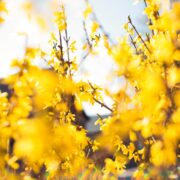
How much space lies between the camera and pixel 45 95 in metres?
1.98

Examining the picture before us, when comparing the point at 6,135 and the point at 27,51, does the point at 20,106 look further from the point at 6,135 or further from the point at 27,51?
the point at 27,51

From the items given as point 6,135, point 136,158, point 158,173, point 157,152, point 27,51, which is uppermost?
point 27,51

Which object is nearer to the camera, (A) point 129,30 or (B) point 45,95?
(B) point 45,95

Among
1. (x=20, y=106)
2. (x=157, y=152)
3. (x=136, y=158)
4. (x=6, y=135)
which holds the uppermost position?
(x=20, y=106)

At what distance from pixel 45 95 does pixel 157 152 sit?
25.9 inches

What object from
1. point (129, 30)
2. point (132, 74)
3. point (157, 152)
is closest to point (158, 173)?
point (157, 152)

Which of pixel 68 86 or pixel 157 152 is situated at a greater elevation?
pixel 68 86

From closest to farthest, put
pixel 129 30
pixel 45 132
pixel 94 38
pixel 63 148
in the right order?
pixel 45 132
pixel 63 148
pixel 94 38
pixel 129 30

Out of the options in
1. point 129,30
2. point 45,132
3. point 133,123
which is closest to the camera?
point 45,132

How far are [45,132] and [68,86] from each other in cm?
50

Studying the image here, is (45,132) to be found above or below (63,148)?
above

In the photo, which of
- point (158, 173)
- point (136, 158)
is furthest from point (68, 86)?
point (136, 158)

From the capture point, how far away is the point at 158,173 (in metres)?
2.33

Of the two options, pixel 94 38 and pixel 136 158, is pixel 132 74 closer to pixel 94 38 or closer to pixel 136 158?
pixel 94 38
